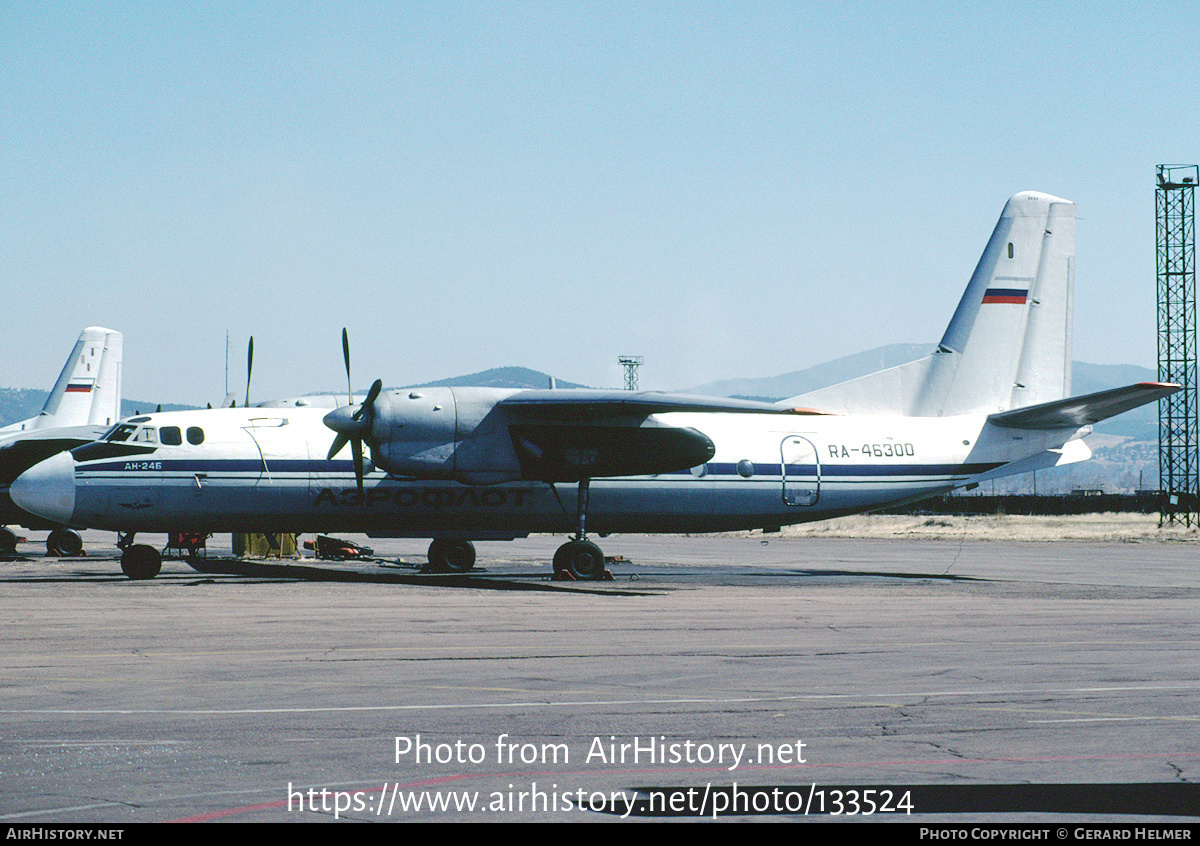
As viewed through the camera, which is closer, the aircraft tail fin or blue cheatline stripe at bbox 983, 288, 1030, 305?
blue cheatline stripe at bbox 983, 288, 1030, 305

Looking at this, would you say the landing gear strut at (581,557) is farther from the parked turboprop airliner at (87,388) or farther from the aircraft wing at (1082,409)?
the parked turboprop airliner at (87,388)

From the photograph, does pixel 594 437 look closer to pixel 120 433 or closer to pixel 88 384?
pixel 120 433

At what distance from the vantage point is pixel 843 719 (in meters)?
9.52

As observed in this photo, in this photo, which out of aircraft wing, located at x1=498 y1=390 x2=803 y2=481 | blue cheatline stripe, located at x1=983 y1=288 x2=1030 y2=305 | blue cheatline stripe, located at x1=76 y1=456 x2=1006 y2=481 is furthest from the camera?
blue cheatline stripe, located at x1=983 y1=288 x2=1030 y2=305

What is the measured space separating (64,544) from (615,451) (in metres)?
22.4

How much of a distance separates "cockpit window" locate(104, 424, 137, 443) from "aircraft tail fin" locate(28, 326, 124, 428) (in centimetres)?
1980

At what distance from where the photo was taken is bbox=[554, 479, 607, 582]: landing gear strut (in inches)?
1081

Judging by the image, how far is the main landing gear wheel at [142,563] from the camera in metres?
26.5

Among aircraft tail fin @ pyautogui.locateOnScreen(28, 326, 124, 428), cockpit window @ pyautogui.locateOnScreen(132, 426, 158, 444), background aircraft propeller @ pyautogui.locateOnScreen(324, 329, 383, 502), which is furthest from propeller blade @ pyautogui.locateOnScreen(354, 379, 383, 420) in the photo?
aircraft tail fin @ pyautogui.locateOnScreen(28, 326, 124, 428)

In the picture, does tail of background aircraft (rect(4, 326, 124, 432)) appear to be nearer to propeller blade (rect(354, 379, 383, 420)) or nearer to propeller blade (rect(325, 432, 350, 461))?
propeller blade (rect(325, 432, 350, 461))

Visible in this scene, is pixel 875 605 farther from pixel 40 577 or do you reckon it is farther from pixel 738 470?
pixel 40 577

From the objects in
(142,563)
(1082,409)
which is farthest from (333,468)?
(1082,409)

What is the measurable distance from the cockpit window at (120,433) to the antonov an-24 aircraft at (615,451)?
0.05 meters

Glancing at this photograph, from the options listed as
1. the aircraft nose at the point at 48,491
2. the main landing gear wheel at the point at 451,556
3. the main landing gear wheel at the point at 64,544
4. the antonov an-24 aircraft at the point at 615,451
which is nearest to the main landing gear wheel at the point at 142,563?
the antonov an-24 aircraft at the point at 615,451
